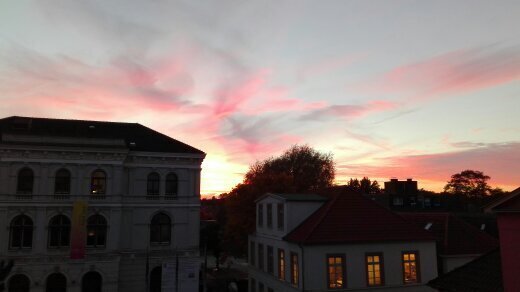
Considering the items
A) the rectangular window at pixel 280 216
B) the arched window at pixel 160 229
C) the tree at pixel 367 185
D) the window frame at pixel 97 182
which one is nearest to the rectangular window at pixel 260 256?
the rectangular window at pixel 280 216

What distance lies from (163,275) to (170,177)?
350 inches

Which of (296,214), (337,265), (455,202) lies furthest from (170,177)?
(455,202)

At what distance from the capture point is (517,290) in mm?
13086

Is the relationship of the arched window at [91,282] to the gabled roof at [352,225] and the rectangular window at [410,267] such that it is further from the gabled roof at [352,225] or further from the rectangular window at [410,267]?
the rectangular window at [410,267]

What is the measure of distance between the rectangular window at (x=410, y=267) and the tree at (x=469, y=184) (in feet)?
293

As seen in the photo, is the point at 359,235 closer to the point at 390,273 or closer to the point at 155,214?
the point at 390,273

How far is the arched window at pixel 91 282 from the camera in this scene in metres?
33.1

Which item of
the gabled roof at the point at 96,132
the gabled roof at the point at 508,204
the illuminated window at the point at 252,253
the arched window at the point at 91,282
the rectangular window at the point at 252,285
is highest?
the gabled roof at the point at 96,132

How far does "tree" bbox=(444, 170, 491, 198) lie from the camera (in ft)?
Answer: 342

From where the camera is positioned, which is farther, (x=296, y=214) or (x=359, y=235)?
(x=296, y=214)

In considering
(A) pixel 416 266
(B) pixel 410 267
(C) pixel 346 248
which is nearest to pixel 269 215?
(C) pixel 346 248

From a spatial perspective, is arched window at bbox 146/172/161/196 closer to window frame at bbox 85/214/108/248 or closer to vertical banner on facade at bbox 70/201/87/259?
window frame at bbox 85/214/108/248

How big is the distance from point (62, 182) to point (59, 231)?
412 cm

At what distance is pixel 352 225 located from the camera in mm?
26312
